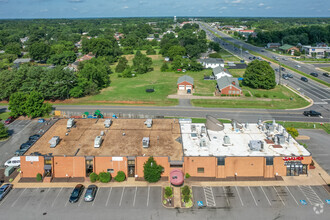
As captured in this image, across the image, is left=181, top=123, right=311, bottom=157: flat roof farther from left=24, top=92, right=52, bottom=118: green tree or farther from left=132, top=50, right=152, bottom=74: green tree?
left=132, top=50, right=152, bottom=74: green tree

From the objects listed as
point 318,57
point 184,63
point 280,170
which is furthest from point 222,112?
point 318,57

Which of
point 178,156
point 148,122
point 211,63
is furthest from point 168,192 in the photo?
point 211,63

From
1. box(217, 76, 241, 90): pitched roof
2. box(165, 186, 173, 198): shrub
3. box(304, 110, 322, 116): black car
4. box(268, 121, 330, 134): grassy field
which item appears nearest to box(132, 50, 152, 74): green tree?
box(217, 76, 241, 90): pitched roof

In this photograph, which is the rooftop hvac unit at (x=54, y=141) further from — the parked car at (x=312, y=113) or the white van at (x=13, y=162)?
the parked car at (x=312, y=113)

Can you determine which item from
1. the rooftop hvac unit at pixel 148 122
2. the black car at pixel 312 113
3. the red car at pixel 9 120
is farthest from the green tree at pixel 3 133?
the black car at pixel 312 113

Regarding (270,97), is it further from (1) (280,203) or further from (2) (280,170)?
(1) (280,203)
